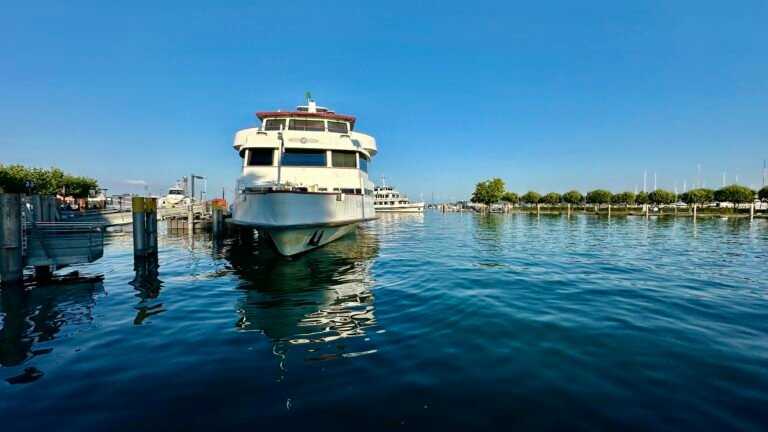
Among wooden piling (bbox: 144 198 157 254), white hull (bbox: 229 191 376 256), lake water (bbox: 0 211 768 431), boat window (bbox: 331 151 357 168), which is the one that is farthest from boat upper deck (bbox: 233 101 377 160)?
lake water (bbox: 0 211 768 431)

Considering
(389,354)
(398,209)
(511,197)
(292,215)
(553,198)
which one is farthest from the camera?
(511,197)

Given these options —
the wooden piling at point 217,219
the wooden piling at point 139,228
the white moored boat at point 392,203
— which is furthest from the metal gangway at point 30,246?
the white moored boat at point 392,203

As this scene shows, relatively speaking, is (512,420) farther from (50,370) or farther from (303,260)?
(303,260)

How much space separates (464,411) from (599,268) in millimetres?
10550

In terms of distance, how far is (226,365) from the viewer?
4.56 meters

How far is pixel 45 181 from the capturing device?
3972 cm

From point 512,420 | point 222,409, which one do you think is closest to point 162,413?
point 222,409

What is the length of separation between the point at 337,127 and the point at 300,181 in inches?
159

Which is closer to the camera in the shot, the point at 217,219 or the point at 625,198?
the point at 217,219

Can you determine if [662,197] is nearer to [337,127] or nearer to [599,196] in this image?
[599,196]

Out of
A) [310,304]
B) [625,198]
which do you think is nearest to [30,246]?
[310,304]

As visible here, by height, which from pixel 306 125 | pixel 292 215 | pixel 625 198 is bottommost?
pixel 292 215

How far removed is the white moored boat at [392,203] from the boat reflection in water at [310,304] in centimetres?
7161

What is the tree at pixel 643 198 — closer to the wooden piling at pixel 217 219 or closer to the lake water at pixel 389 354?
the lake water at pixel 389 354
